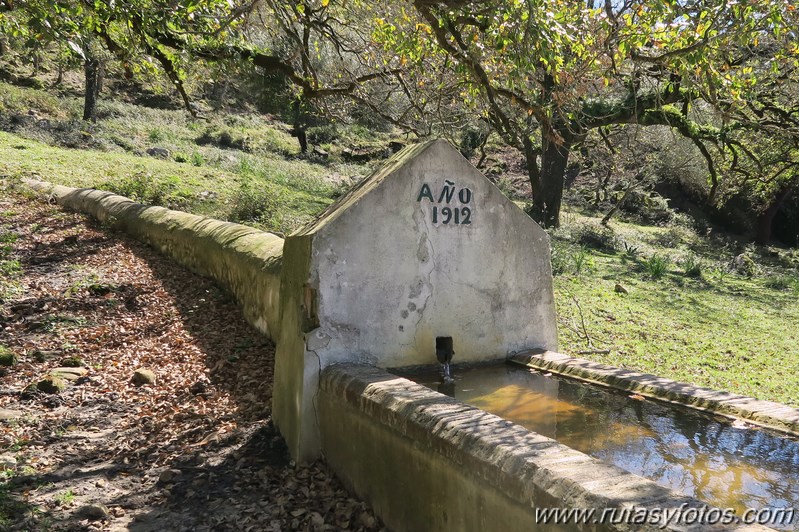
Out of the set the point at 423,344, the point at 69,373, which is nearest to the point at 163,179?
the point at 69,373

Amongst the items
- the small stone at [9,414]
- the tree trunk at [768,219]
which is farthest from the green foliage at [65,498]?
the tree trunk at [768,219]

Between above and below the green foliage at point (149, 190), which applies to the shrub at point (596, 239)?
below

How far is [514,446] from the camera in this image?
302cm

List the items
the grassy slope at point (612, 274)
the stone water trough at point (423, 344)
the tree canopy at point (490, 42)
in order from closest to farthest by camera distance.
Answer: the stone water trough at point (423, 344)
the tree canopy at point (490, 42)
the grassy slope at point (612, 274)

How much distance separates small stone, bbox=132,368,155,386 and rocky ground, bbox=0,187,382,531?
0.15ft

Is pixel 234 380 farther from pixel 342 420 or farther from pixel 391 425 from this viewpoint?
pixel 391 425

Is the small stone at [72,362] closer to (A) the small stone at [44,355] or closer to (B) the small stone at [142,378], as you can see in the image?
(A) the small stone at [44,355]

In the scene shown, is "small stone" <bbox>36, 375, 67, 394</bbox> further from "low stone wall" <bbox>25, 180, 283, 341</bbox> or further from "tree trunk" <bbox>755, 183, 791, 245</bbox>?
"tree trunk" <bbox>755, 183, 791, 245</bbox>

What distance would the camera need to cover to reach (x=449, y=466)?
3.32 metres

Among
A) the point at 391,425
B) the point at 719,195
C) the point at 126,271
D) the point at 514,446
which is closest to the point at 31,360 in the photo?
the point at 126,271

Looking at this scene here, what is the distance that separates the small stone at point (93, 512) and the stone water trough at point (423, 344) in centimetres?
136

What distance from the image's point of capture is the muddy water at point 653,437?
3.55 m

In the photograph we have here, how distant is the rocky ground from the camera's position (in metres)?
4.21

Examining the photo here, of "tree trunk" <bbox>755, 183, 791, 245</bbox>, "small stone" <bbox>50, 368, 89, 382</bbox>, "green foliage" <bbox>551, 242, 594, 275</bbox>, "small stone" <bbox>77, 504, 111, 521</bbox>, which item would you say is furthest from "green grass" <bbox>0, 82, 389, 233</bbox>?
"tree trunk" <bbox>755, 183, 791, 245</bbox>
